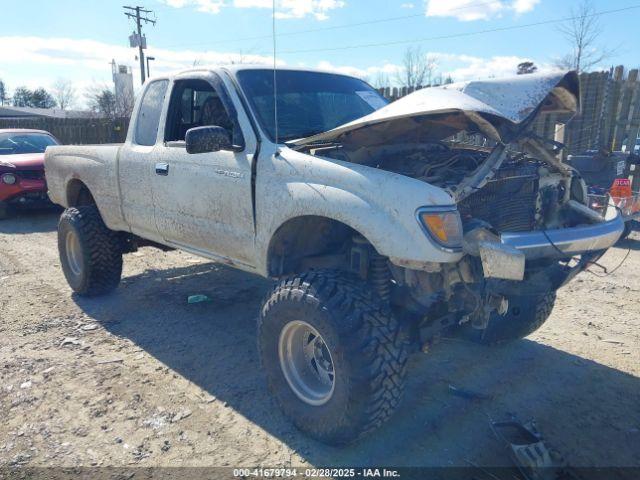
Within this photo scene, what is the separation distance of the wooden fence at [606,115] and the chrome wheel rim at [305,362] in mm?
7495

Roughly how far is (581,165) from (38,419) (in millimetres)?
7018

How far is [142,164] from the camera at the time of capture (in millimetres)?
4473

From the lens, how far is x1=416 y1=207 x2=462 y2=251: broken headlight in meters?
2.63

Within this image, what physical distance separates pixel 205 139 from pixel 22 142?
31.8ft

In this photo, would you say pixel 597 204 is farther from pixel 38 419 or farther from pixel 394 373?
pixel 38 419

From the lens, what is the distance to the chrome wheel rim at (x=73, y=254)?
5.42 m

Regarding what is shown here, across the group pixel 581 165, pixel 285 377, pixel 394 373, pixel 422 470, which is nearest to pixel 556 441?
pixel 422 470

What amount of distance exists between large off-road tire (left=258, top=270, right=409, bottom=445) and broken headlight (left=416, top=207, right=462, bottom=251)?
0.50m

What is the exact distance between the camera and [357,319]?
2.75m

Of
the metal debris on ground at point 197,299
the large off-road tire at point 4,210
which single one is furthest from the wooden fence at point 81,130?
the metal debris on ground at point 197,299

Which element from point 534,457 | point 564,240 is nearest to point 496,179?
point 564,240

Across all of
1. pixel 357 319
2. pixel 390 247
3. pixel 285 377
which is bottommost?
pixel 285 377

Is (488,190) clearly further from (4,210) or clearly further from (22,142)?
(22,142)

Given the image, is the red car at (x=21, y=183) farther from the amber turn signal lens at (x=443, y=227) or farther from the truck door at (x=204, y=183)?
the amber turn signal lens at (x=443, y=227)
